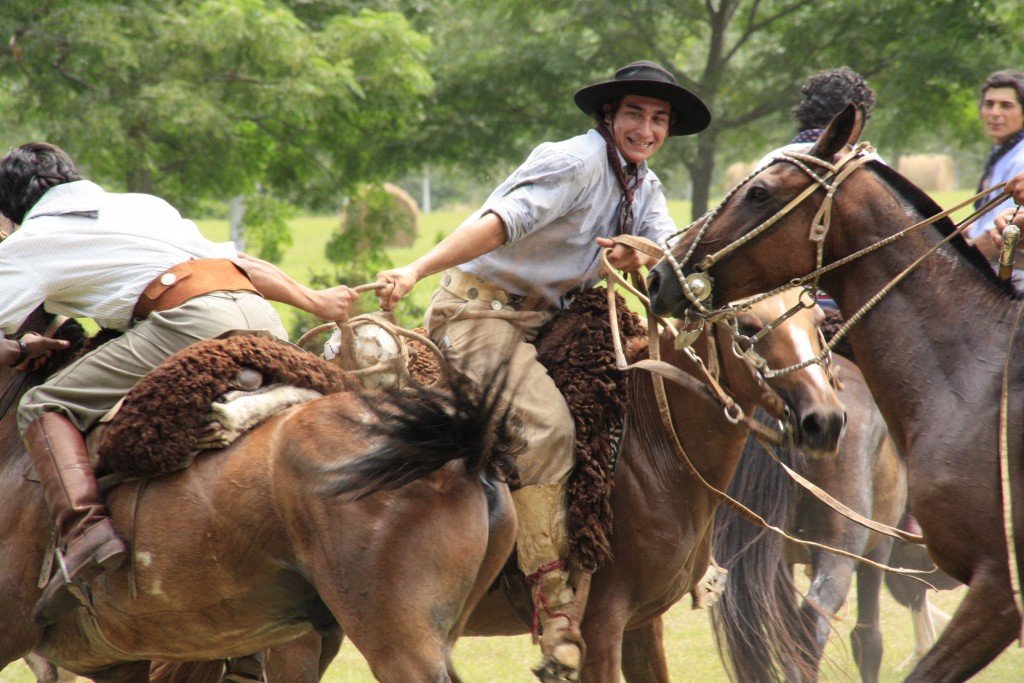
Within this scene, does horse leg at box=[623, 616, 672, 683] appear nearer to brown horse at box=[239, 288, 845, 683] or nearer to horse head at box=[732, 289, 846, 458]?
brown horse at box=[239, 288, 845, 683]

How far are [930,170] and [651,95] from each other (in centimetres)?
3178

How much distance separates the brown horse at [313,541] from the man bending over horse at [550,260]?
23.3 inches

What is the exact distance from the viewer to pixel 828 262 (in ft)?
12.2

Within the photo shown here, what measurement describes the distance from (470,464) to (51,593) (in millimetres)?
1390

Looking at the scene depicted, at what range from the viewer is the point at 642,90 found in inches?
172

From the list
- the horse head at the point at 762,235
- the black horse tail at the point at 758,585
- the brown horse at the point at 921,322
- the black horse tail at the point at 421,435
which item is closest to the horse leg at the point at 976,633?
the brown horse at the point at 921,322

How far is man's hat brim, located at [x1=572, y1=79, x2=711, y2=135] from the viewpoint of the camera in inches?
171

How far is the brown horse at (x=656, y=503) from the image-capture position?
402 cm

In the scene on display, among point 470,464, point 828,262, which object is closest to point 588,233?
point 828,262

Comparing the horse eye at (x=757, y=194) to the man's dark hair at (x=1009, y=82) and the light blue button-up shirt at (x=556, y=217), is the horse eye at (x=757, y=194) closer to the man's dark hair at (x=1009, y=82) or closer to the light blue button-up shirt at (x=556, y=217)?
the light blue button-up shirt at (x=556, y=217)

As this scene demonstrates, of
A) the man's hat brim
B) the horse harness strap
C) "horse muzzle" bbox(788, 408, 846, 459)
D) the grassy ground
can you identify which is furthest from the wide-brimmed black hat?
the grassy ground

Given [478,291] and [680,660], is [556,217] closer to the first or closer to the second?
[478,291]

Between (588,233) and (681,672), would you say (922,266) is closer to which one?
(588,233)

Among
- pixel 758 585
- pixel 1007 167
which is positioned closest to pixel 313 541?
pixel 758 585
